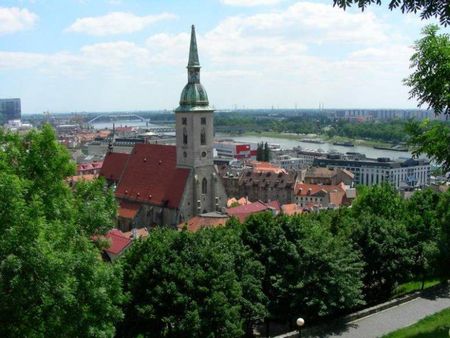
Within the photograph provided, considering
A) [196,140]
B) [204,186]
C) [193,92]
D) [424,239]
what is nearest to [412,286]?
[424,239]

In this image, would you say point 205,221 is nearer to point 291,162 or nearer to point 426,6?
point 426,6

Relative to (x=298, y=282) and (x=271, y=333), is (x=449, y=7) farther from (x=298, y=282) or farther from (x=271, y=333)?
(x=271, y=333)

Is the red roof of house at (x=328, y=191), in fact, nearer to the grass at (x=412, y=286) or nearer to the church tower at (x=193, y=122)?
the church tower at (x=193, y=122)

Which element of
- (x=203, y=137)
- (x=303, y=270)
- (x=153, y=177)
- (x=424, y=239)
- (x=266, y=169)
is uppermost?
(x=203, y=137)

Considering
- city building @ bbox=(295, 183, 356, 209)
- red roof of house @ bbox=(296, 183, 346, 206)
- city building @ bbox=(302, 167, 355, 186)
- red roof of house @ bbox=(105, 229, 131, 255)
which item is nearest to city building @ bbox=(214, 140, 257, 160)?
city building @ bbox=(302, 167, 355, 186)

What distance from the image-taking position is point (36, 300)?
44.9 ft

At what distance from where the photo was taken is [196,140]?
2020 inches

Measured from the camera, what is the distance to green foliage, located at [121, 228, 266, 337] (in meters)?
20.7

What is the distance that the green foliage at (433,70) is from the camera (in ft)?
49.3

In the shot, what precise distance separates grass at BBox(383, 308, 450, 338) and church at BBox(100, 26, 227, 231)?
94.5 ft

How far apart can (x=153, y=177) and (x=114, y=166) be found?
883cm

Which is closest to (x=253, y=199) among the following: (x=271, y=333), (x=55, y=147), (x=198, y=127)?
(x=198, y=127)

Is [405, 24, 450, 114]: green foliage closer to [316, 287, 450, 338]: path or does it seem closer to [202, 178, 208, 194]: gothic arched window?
[316, 287, 450, 338]: path

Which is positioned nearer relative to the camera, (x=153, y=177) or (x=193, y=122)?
(x=193, y=122)
